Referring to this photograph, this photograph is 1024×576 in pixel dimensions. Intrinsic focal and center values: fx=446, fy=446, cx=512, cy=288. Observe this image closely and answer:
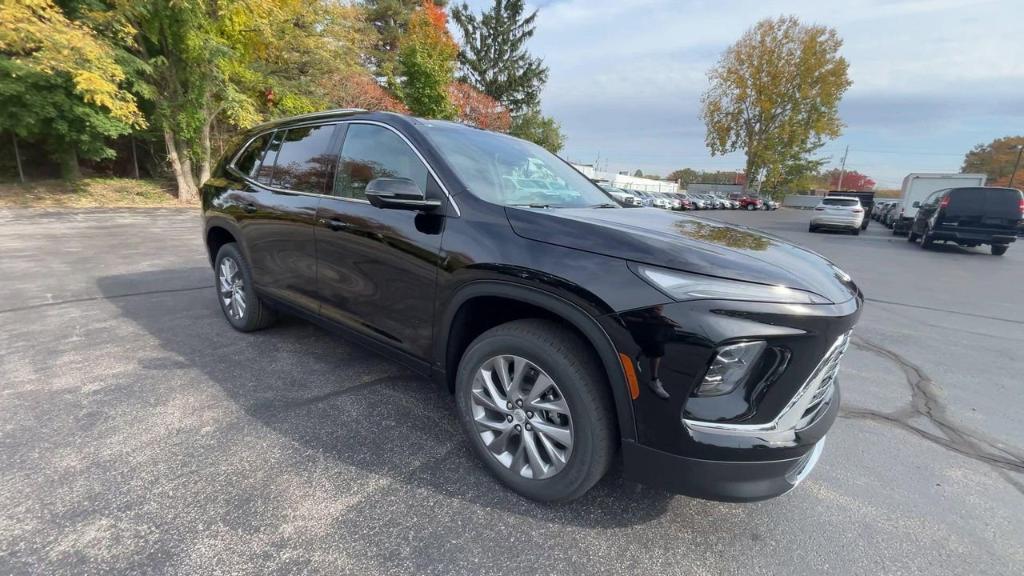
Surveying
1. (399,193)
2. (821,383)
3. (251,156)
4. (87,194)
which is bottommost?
(87,194)

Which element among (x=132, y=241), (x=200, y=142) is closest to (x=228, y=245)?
(x=132, y=241)

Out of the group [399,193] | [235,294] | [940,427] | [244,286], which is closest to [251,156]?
[244,286]

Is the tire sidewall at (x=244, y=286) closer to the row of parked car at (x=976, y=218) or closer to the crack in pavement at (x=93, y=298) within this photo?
the crack in pavement at (x=93, y=298)

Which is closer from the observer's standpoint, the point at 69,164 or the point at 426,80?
the point at 69,164

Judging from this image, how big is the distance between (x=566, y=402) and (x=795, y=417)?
0.85m

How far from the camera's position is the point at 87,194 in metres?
15.8

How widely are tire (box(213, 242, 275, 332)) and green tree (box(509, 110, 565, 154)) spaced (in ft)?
109

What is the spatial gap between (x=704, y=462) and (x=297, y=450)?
1.95 meters

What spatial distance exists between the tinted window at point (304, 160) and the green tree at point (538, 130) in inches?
1313

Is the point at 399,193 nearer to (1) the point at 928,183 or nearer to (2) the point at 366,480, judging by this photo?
(2) the point at 366,480

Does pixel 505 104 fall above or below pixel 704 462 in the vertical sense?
above

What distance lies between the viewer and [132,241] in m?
8.62

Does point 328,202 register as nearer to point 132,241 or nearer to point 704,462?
point 704,462

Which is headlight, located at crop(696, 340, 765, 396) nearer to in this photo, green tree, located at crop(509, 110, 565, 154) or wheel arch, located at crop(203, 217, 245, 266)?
wheel arch, located at crop(203, 217, 245, 266)
